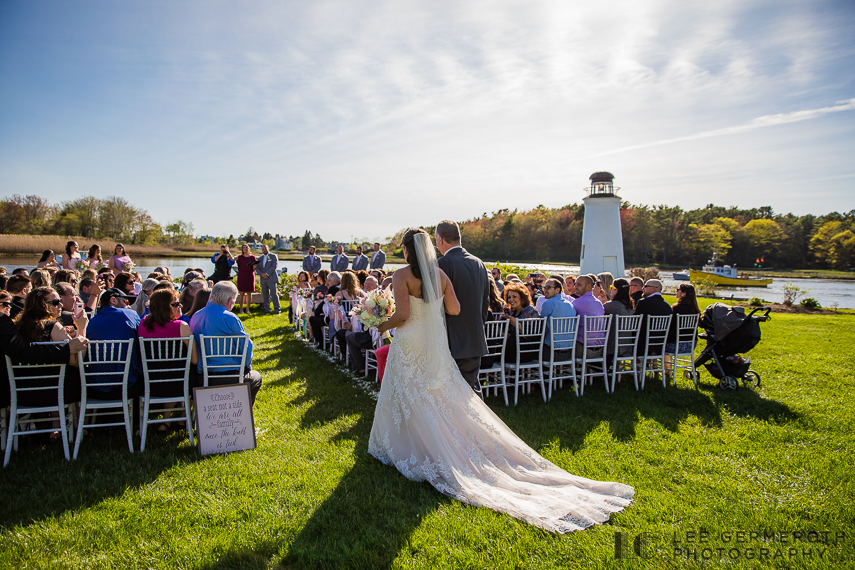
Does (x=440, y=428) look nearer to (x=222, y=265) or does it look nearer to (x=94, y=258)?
(x=94, y=258)

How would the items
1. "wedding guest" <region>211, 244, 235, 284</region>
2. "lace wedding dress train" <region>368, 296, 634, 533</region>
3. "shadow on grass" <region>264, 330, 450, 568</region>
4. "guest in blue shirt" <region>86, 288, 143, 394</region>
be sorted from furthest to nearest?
"wedding guest" <region>211, 244, 235, 284</region>
"guest in blue shirt" <region>86, 288, 143, 394</region>
"lace wedding dress train" <region>368, 296, 634, 533</region>
"shadow on grass" <region>264, 330, 450, 568</region>

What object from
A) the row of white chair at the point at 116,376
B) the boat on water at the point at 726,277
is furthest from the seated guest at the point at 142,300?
the boat on water at the point at 726,277

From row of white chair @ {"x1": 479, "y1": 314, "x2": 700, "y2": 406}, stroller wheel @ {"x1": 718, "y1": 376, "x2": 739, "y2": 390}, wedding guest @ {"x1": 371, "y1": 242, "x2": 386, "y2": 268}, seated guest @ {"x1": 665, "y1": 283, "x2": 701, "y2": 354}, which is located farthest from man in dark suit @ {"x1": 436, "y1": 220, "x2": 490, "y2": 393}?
wedding guest @ {"x1": 371, "y1": 242, "x2": 386, "y2": 268}

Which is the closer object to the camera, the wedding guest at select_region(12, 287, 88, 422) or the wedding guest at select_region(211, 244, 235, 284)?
the wedding guest at select_region(12, 287, 88, 422)

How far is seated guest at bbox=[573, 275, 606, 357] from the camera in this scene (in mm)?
6066

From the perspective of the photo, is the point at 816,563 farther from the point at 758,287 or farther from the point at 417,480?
the point at 758,287

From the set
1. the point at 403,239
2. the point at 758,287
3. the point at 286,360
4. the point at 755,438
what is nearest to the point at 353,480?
the point at 403,239

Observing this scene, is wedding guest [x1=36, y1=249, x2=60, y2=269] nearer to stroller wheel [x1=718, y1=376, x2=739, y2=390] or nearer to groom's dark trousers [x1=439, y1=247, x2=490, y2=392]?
groom's dark trousers [x1=439, y1=247, x2=490, y2=392]

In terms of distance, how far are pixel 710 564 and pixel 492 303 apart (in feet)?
11.7

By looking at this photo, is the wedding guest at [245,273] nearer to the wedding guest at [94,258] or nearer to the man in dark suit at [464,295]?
the wedding guest at [94,258]

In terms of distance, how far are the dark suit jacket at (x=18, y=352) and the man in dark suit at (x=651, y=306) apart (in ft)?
21.9

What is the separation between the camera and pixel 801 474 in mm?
3689

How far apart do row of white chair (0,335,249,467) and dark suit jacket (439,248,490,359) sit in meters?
1.99

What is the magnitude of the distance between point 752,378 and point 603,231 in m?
17.9
